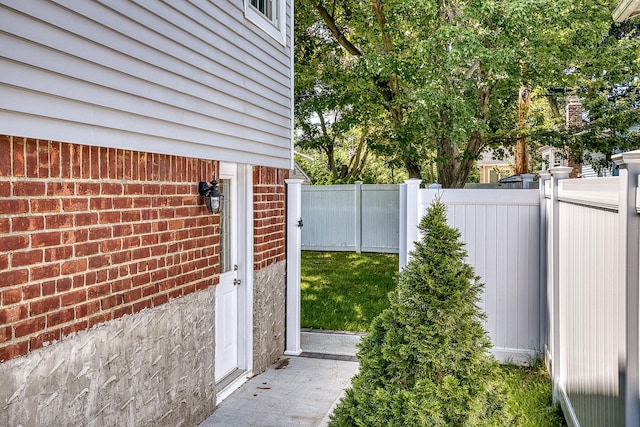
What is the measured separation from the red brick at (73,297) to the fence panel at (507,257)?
3550mm

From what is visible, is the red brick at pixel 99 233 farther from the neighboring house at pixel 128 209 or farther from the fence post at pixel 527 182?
the fence post at pixel 527 182

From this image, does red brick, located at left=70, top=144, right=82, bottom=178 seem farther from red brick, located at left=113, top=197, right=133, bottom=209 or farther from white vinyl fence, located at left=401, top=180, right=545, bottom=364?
white vinyl fence, located at left=401, top=180, right=545, bottom=364

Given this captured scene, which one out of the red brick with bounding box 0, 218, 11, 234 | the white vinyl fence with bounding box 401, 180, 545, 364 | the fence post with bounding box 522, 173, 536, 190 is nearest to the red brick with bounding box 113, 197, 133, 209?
the red brick with bounding box 0, 218, 11, 234

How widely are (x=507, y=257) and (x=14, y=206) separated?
4464 millimetres

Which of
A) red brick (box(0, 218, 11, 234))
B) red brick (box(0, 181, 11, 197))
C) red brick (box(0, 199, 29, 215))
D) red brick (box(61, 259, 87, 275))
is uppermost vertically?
red brick (box(0, 181, 11, 197))

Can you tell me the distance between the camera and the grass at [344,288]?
26.7ft

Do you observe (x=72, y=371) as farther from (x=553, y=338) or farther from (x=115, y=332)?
(x=553, y=338)

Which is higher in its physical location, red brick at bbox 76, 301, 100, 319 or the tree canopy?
the tree canopy

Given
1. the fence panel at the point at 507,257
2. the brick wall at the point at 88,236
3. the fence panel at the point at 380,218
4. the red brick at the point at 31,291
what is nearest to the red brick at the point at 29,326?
the brick wall at the point at 88,236

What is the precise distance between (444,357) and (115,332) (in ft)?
6.25

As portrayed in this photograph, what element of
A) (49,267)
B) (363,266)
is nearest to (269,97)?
(49,267)

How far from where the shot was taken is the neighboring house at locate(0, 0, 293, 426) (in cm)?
263

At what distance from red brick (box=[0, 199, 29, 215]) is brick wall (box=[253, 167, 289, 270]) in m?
3.16

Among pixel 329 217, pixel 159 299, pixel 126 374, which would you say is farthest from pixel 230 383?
pixel 329 217
